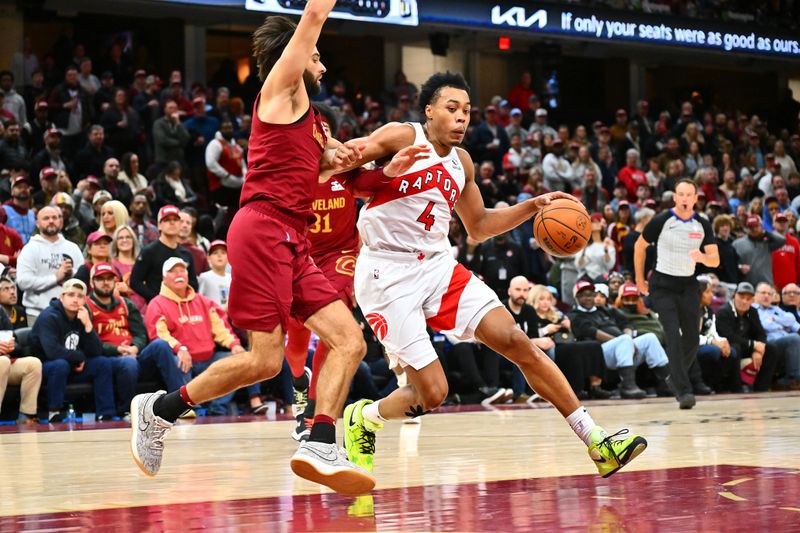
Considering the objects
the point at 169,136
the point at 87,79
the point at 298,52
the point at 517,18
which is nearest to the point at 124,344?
the point at 169,136

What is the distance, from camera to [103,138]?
14.7 m

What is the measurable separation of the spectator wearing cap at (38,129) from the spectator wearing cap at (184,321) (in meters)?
4.32

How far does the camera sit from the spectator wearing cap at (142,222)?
41.6 feet

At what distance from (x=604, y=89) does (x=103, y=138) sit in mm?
14930

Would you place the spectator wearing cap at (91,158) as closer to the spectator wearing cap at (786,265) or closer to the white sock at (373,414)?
the white sock at (373,414)

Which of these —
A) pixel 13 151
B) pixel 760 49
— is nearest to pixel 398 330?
pixel 13 151

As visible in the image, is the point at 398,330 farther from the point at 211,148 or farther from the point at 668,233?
the point at 211,148

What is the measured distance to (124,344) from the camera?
10.9 metres

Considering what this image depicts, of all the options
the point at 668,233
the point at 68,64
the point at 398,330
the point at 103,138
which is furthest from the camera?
the point at 68,64

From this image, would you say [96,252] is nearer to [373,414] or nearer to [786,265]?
[373,414]

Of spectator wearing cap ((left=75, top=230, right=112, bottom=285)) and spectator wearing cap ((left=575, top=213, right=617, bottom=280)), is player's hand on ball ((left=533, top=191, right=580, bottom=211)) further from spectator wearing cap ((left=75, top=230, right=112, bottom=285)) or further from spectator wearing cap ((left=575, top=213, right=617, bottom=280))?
spectator wearing cap ((left=575, top=213, right=617, bottom=280))

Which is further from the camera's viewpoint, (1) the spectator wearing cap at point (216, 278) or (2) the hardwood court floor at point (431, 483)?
(1) the spectator wearing cap at point (216, 278)

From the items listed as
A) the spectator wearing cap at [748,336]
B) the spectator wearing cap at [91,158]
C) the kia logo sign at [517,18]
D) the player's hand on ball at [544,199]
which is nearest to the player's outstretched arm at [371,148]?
the player's hand on ball at [544,199]

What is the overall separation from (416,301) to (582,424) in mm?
1003
